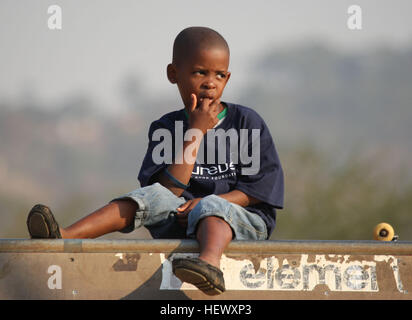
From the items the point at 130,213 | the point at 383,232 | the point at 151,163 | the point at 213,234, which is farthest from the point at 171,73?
the point at 383,232

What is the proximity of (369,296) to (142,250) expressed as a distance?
0.97 meters

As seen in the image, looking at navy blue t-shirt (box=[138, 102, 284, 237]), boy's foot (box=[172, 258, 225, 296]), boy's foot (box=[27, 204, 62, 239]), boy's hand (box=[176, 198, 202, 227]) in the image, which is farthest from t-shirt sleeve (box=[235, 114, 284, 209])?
boy's foot (box=[27, 204, 62, 239])

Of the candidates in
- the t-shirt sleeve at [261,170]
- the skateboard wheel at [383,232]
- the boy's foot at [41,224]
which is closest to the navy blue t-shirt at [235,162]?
the t-shirt sleeve at [261,170]

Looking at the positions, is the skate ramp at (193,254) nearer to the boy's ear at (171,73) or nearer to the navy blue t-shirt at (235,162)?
the navy blue t-shirt at (235,162)

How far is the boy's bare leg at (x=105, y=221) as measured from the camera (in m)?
3.04

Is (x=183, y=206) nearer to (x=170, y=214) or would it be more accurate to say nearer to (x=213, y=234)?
(x=170, y=214)

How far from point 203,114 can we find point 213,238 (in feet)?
2.90

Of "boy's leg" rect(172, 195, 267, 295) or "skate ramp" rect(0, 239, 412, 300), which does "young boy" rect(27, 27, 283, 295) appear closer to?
"boy's leg" rect(172, 195, 267, 295)

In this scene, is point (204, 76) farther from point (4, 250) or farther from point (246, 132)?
point (4, 250)

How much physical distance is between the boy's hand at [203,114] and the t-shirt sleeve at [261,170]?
21 centimetres

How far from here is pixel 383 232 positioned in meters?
4.20

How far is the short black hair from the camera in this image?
3471 millimetres

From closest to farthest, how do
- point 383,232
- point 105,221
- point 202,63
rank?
point 105,221 → point 202,63 → point 383,232

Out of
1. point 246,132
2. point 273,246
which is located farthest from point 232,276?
point 246,132
